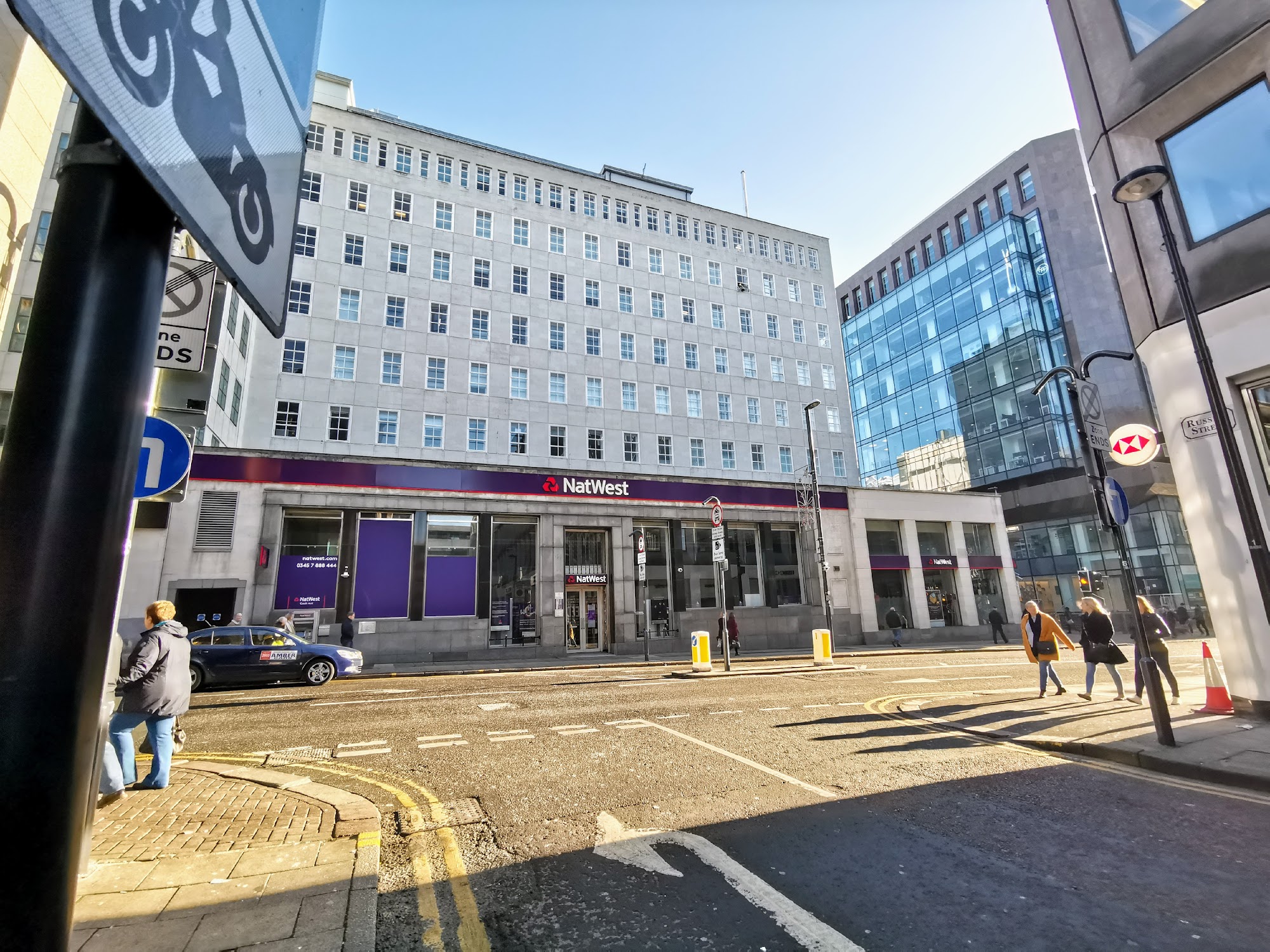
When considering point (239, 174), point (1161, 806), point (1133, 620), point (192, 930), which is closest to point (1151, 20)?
point (1133, 620)

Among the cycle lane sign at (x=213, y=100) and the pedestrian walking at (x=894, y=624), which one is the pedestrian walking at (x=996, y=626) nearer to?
the pedestrian walking at (x=894, y=624)

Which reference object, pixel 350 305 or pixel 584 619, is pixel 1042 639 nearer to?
pixel 584 619

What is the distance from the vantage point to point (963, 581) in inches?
1328

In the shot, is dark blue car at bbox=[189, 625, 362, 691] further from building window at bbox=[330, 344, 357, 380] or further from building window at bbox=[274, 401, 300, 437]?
building window at bbox=[330, 344, 357, 380]

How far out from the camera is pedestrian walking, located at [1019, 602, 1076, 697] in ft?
38.2

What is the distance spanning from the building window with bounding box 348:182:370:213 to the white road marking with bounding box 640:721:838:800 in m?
30.4

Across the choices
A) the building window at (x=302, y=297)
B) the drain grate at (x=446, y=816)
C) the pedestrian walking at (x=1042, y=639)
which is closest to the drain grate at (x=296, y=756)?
the drain grate at (x=446, y=816)

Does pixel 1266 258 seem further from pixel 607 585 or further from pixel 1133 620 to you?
pixel 607 585

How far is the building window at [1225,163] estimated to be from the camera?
982 cm

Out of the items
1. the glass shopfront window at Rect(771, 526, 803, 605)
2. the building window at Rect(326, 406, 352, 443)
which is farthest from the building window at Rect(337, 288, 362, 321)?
the glass shopfront window at Rect(771, 526, 803, 605)

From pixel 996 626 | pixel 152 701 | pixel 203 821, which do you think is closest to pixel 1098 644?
pixel 203 821

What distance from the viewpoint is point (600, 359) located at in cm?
3366

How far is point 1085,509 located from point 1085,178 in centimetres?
2708

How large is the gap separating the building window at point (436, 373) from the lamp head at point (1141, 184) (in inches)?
1057
